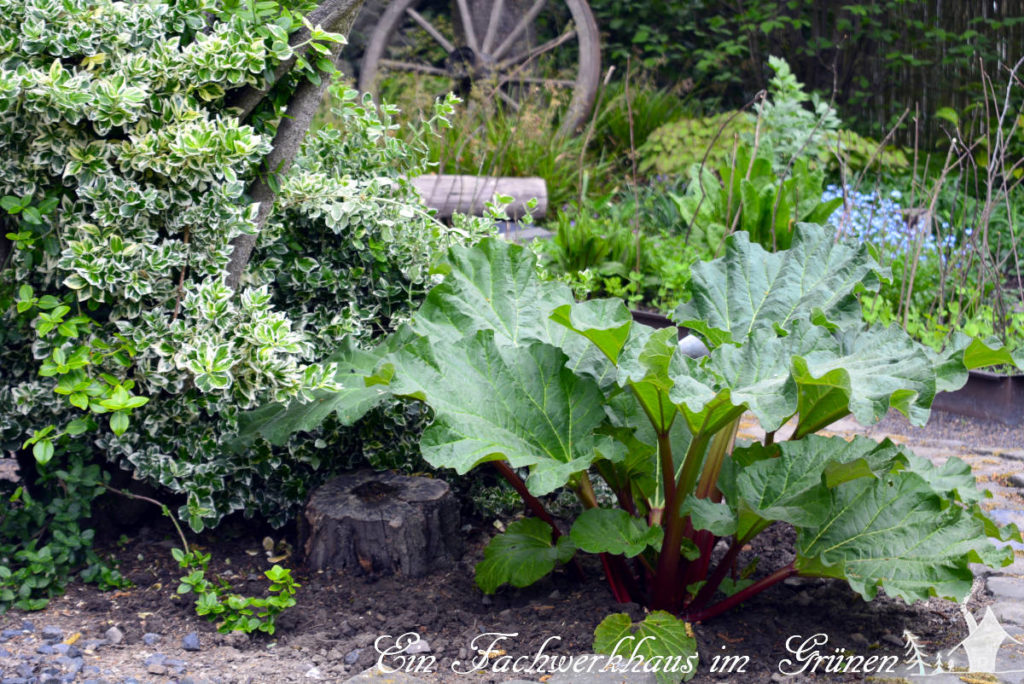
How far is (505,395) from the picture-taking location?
172cm

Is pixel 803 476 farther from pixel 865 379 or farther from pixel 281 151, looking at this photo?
pixel 281 151

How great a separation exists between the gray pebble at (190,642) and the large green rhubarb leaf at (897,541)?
1.19m

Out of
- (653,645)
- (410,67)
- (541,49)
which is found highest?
(541,49)

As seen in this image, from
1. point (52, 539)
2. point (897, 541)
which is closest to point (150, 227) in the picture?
point (52, 539)

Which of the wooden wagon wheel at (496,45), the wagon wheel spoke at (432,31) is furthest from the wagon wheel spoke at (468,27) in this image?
the wagon wheel spoke at (432,31)

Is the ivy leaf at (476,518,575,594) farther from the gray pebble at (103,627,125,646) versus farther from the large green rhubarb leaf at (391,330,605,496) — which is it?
the gray pebble at (103,627,125,646)

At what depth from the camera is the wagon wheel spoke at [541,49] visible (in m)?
8.04

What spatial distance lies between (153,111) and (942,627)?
1.97m

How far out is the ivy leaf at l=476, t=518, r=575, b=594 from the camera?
190 centimetres

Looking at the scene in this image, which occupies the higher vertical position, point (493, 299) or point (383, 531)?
point (493, 299)

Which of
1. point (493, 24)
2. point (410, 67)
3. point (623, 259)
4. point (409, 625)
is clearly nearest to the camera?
point (409, 625)

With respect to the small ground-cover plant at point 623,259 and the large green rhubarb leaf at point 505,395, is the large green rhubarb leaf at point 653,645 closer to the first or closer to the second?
the large green rhubarb leaf at point 505,395

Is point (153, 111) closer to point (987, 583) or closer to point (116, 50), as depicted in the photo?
point (116, 50)

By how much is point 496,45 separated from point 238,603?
742 cm
